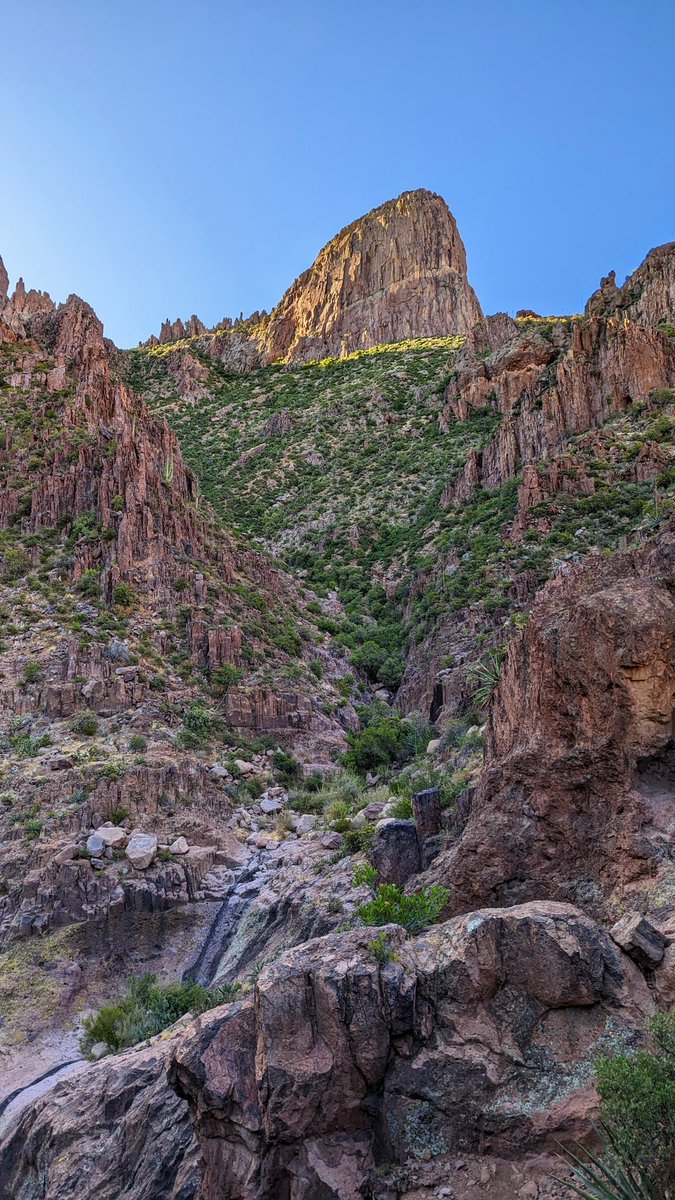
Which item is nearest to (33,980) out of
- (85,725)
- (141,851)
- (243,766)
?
(141,851)

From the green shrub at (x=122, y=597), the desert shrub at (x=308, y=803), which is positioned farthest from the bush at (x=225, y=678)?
the desert shrub at (x=308, y=803)

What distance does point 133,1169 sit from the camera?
8.07m

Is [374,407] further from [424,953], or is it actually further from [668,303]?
[424,953]

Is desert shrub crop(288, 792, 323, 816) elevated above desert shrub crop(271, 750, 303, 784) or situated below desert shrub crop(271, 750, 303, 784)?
below

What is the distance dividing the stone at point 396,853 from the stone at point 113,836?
8025mm

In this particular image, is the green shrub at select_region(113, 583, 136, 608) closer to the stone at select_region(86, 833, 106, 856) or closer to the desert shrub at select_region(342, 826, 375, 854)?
the stone at select_region(86, 833, 106, 856)

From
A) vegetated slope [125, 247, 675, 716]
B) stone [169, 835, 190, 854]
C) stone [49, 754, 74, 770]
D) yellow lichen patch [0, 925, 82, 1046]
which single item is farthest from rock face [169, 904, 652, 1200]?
stone [49, 754, 74, 770]

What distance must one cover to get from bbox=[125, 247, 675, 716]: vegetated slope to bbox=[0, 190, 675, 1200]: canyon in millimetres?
245

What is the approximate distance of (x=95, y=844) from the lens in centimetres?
1733

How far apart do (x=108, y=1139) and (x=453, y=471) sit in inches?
1617

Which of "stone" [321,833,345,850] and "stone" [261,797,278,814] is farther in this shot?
"stone" [261,797,278,814]

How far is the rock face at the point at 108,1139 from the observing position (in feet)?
25.5

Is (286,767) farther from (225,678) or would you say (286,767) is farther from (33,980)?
(33,980)

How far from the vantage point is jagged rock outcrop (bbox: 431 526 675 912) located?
26.9 ft
